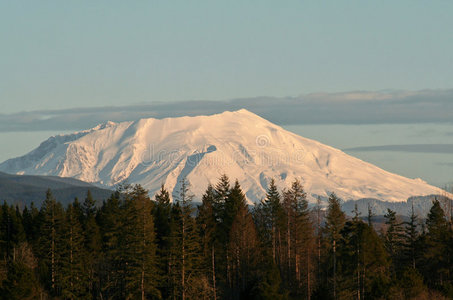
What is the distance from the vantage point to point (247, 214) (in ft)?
342

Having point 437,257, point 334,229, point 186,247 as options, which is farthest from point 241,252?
point 437,257

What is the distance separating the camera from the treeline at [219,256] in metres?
90.4

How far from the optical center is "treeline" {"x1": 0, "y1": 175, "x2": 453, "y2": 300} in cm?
9044

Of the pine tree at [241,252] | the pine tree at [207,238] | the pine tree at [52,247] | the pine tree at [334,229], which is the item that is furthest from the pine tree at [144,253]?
the pine tree at [334,229]

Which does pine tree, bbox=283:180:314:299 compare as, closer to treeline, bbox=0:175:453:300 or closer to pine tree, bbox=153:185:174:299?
treeline, bbox=0:175:453:300

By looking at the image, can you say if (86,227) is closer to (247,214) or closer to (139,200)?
(139,200)

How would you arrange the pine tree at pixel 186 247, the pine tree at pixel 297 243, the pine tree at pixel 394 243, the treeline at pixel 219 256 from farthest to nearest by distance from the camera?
the pine tree at pixel 394 243 → the pine tree at pixel 297 243 → the pine tree at pixel 186 247 → the treeline at pixel 219 256

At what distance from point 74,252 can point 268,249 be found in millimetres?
24501

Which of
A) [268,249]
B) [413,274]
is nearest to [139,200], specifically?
[268,249]

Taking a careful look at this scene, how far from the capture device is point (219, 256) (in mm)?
102250

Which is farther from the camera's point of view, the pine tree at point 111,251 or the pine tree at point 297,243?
the pine tree at point 297,243

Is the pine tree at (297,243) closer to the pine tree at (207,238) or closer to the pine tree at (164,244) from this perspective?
the pine tree at (207,238)

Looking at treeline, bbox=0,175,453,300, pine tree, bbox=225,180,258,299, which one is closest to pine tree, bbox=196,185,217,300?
treeline, bbox=0,175,453,300

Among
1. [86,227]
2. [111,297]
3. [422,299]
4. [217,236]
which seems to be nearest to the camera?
[422,299]
